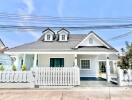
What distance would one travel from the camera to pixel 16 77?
19.2 metres

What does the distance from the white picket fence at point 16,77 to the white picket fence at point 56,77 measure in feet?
2.09

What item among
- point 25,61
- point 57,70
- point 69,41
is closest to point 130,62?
point 69,41

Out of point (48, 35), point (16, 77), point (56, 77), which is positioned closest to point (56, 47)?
point (48, 35)

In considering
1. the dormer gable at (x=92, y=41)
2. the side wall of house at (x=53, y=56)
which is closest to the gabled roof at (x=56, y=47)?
the dormer gable at (x=92, y=41)

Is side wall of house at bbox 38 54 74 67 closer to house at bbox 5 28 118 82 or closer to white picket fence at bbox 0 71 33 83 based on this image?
house at bbox 5 28 118 82

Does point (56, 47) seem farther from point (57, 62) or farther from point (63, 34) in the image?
point (63, 34)

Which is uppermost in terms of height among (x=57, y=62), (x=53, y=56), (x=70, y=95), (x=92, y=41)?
(x=92, y=41)

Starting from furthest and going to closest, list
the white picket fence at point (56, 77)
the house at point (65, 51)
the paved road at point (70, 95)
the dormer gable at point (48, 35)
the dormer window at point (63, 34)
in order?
the dormer window at point (63, 34), the dormer gable at point (48, 35), the house at point (65, 51), the white picket fence at point (56, 77), the paved road at point (70, 95)

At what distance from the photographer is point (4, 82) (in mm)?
19156

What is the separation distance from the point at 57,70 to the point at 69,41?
29.7ft

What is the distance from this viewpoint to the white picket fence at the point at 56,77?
19.3 m

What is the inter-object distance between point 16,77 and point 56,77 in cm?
321

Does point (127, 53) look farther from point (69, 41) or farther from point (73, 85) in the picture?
point (73, 85)

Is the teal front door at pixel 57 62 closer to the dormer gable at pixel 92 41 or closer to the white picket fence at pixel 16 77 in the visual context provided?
the dormer gable at pixel 92 41
